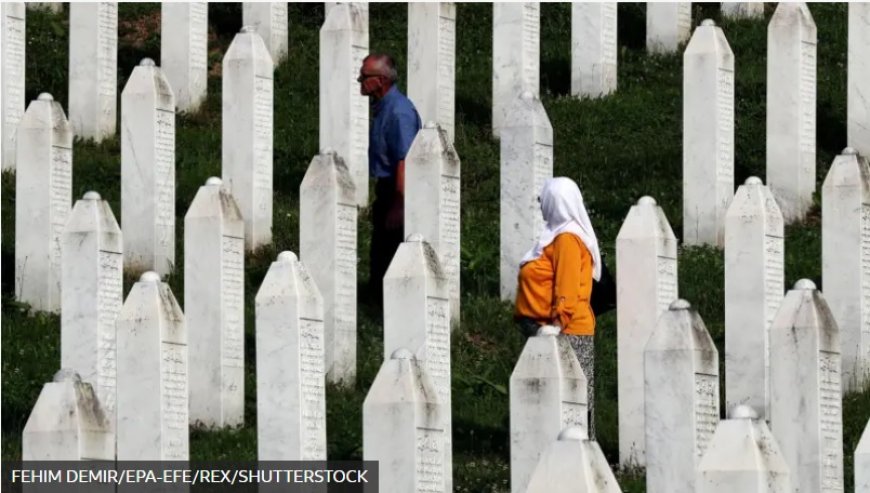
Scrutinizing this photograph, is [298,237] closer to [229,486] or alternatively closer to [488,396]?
[488,396]

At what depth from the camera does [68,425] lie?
12.6 metres

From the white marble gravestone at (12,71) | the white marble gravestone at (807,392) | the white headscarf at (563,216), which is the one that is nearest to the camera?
the white marble gravestone at (807,392)

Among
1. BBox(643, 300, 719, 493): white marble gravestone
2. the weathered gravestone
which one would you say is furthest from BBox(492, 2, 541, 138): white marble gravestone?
BBox(643, 300, 719, 493): white marble gravestone

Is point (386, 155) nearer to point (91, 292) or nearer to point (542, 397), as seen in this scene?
point (91, 292)

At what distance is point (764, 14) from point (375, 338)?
7043 mm

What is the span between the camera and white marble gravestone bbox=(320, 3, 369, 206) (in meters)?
19.3

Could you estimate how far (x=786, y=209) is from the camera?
18.7m

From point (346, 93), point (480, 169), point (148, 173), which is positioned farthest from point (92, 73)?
point (480, 169)

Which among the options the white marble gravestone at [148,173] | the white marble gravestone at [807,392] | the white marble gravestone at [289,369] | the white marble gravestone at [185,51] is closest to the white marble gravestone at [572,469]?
the white marble gravestone at [289,369]

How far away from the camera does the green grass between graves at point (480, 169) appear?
15.2 metres

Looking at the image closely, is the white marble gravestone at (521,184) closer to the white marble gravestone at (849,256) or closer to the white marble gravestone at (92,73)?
the white marble gravestone at (849,256)

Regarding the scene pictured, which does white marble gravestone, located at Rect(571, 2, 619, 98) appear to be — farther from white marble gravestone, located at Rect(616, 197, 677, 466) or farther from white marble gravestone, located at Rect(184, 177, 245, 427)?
white marble gravestone, located at Rect(616, 197, 677, 466)

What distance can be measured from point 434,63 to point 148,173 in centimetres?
296

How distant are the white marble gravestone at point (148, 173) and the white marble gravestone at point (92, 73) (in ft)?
8.10
